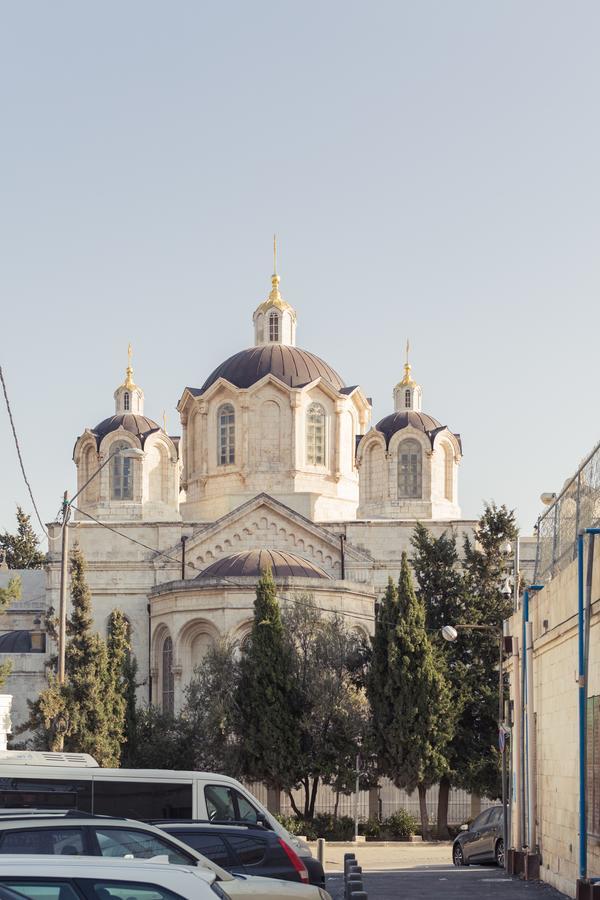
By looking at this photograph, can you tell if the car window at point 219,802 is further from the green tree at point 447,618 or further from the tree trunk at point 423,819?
the green tree at point 447,618

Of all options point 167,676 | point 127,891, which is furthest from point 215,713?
point 127,891

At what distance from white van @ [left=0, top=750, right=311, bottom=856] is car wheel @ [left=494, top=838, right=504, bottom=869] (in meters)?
10.5

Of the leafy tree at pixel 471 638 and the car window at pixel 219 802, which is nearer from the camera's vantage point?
the car window at pixel 219 802

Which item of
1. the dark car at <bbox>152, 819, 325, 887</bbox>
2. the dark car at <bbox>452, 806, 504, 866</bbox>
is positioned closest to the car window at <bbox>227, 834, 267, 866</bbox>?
the dark car at <bbox>152, 819, 325, 887</bbox>

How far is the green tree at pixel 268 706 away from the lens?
39781mm

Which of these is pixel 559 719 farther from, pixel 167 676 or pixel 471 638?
pixel 167 676

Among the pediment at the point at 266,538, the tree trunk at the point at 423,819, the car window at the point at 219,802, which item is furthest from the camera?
the pediment at the point at 266,538

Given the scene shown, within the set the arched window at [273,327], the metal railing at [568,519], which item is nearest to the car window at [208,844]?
the metal railing at [568,519]

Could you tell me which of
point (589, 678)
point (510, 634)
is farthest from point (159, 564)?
point (589, 678)

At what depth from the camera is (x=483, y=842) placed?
26172mm

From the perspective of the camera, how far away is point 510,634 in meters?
24.7

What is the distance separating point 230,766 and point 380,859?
10.7 meters

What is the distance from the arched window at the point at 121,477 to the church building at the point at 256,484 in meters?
0.05

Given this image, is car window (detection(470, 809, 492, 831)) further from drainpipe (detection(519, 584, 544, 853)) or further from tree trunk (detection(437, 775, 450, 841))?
tree trunk (detection(437, 775, 450, 841))
